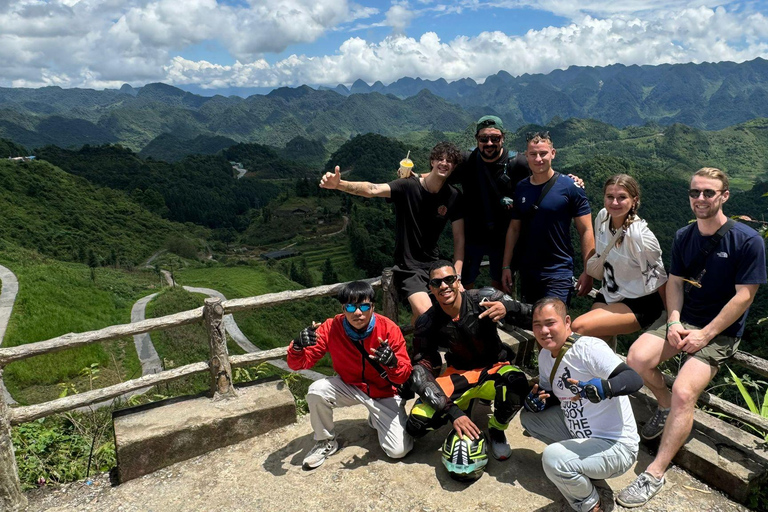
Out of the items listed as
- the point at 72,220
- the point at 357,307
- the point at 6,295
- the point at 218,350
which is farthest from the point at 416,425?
the point at 72,220

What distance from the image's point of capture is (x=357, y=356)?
4.65 metres

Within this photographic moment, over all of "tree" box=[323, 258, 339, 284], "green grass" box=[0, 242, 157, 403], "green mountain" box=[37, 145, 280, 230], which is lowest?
"tree" box=[323, 258, 339, 284]

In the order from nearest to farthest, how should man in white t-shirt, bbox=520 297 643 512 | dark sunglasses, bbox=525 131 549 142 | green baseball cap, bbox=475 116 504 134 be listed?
man in white t-shirt, bbox=520 297 643 512
dark sunglasses, bbox=525 131 549 142
green baseball cap, bbox=475 116 504 134

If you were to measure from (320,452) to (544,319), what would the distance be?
8.28 ft

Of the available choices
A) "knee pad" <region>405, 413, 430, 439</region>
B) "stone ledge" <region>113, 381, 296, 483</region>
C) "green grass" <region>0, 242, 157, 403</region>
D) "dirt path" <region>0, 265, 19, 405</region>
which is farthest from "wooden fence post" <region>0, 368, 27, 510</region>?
"dirt path" <region>0, 265, 19, 405</region>

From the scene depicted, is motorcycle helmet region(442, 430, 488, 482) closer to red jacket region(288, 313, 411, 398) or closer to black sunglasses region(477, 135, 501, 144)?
red jacket region(288, 313, 411, 398)

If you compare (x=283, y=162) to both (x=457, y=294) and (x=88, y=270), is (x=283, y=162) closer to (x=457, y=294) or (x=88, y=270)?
(x=88, y=270)

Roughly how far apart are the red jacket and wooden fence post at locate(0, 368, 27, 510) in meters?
2.55

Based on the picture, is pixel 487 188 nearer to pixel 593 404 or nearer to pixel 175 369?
pixel 593 404

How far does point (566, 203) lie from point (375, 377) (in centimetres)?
262

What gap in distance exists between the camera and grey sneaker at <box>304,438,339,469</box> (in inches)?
182

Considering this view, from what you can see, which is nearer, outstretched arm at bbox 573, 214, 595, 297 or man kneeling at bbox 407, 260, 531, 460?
man kneeling at bbox 407, 260, 531, 460

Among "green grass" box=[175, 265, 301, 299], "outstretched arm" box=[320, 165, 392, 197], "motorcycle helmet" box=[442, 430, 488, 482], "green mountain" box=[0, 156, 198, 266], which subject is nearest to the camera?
"motorcycle helmet" box=[442, 430, 488, 482]

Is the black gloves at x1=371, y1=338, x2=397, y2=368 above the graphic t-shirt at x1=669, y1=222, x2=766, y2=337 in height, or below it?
below
